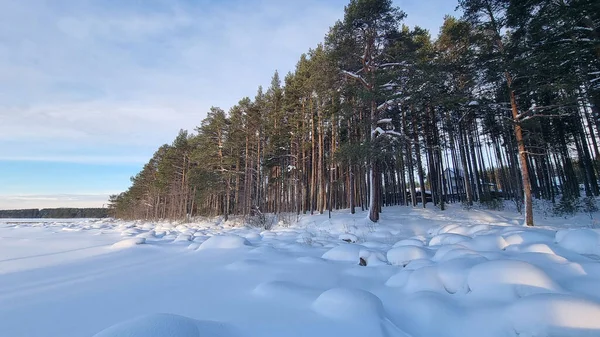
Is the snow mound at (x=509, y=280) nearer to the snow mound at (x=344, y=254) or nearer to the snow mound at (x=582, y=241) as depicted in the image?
the snow mound at (x=344, y=254)

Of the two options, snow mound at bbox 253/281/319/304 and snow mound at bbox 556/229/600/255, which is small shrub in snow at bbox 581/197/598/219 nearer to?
snow mound at bbox 556/229/600/255

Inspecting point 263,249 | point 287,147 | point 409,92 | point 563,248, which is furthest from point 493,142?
point 263,249

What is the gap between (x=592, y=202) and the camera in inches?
465

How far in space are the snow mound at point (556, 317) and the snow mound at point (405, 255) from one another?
87.3 inches

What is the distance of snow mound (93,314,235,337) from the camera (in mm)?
1546

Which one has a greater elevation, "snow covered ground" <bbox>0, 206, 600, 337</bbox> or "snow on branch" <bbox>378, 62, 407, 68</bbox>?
"snow on branch" <bbox>378, 62, 407, 68</bbox>

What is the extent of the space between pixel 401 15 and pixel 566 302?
40.5 ft

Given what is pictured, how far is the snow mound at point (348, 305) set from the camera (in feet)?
6.93

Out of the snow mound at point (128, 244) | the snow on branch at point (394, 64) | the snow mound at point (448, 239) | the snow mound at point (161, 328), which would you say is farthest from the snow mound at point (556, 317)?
the snow on branch at point (394, 64)

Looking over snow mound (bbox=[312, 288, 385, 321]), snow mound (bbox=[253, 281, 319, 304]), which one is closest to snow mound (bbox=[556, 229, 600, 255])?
snow mound (bbox=[312, 288, 385, 321])

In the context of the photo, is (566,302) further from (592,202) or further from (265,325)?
(592,202)

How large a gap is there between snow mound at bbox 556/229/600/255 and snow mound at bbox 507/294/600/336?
2.91 m

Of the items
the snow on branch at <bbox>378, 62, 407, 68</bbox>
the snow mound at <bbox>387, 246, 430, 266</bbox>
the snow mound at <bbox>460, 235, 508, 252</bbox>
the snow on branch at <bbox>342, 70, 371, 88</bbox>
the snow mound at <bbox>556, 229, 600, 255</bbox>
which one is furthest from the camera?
the snow on branch at <bbox>342, 70, 371, 88</bbox>

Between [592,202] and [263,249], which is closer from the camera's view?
[263,249]
